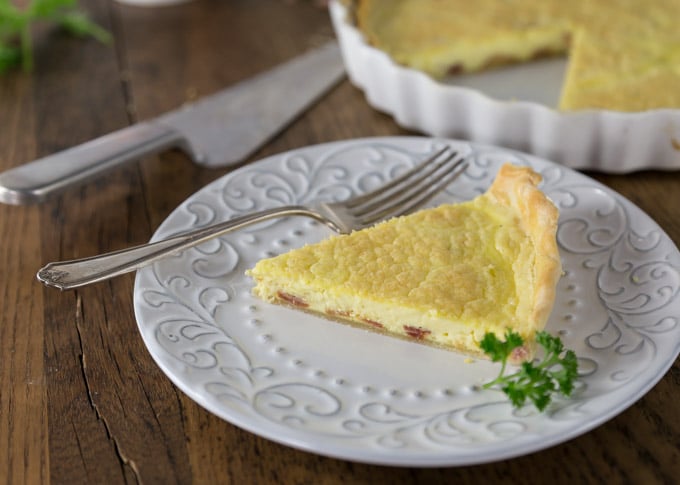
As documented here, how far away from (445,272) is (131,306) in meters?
0.84

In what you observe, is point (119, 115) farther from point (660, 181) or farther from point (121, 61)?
point (660, 181)

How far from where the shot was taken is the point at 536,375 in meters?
1.69

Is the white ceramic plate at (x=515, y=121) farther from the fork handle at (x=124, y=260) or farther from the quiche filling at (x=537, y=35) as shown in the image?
the fork handle at (x=124, y=260)

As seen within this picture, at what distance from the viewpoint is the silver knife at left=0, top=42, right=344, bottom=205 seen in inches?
97.7

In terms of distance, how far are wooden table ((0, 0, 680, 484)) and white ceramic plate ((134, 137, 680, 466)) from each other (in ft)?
0.38

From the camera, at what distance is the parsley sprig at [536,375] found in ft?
5.55

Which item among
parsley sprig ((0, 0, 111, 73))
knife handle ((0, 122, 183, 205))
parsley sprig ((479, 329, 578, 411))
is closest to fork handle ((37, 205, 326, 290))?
knife handle ((0, 122, 183, 205))

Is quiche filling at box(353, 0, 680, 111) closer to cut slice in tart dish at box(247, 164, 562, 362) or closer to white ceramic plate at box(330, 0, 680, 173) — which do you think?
white ceramic plate at box(330, 0, 680, 173)

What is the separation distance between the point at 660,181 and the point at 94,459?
6.23ft

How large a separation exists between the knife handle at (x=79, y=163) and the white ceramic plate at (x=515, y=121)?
2.37ft

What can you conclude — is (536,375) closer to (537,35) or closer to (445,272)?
(445,272)

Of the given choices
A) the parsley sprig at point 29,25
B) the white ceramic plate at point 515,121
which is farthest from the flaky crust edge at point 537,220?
the parsley sprig at point 29,25

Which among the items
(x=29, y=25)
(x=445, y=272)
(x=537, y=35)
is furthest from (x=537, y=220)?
(x=29, y=25)

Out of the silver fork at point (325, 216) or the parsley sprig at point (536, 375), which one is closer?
the parsley sprig at point (536, 375)
